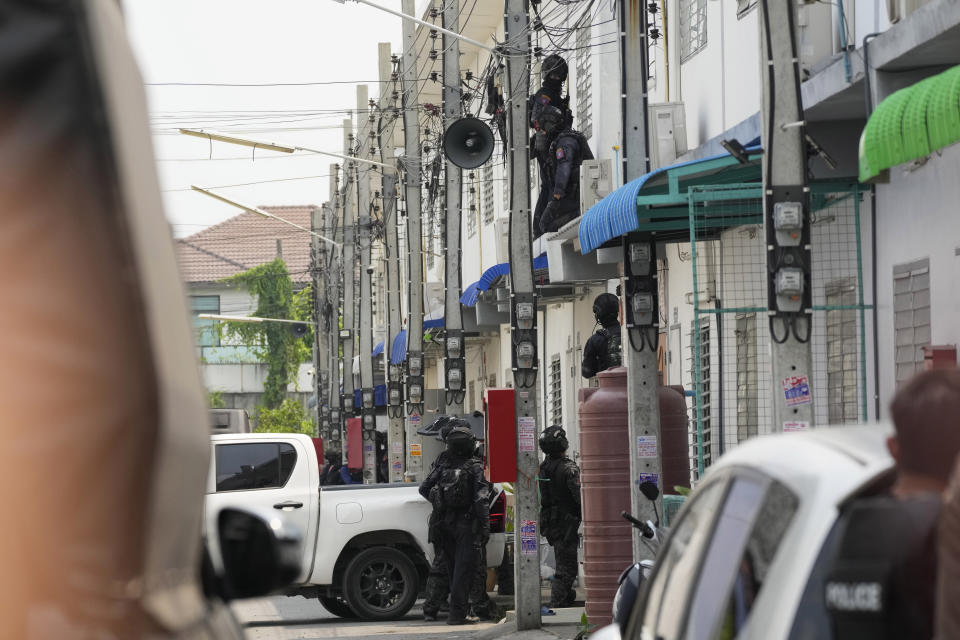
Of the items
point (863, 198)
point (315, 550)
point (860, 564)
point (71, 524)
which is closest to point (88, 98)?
point (71, 524)

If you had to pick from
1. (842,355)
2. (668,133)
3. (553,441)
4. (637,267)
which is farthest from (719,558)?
(668,133)

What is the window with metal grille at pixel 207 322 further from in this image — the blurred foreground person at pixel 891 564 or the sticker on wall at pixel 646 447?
the blurred foreground person at pixel 891 564

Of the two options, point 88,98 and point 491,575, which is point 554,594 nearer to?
point 491,575

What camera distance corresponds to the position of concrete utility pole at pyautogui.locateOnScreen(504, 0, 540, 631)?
55.7ft

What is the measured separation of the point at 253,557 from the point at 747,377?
48.5 feet

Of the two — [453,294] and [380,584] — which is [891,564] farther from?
[453,294]

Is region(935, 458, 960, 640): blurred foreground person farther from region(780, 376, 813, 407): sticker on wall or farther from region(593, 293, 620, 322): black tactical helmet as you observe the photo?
region(593, 293, 620, 322): black tactical helmet

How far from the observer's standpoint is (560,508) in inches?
733

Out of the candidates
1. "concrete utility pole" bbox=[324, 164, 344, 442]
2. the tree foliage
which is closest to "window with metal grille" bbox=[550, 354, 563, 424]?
"concrete utility pole" bbox=[324, 164, 344, 442]

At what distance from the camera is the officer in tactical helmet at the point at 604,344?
17.4m

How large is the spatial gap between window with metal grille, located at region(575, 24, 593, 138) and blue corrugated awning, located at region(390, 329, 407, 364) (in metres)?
7.85

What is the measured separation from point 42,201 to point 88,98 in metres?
0.17

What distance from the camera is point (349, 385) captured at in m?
47.7

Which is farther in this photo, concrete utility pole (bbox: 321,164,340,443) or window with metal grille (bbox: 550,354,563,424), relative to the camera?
concrete utility pole (bbox: 321,164,340,443)
